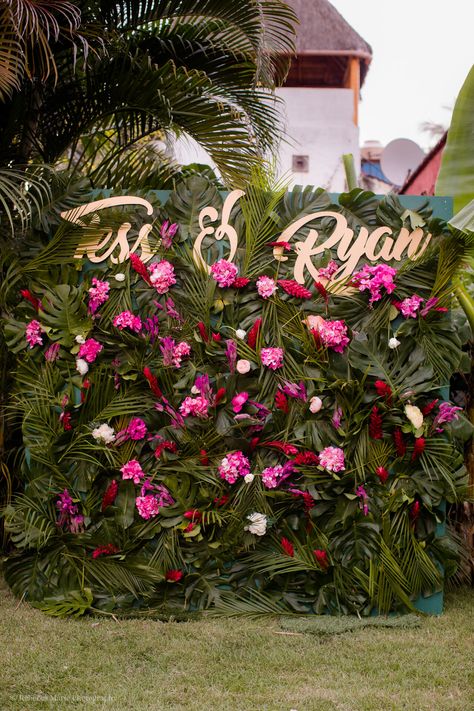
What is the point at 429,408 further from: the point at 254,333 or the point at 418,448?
the point at 254,333

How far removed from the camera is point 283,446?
184 inches

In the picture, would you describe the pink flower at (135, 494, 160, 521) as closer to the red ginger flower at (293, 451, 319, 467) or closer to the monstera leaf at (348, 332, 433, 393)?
the red ginger flower at (293, 451, 319, 467)

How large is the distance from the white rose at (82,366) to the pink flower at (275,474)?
124 cm

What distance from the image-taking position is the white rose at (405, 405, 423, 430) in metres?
4.62

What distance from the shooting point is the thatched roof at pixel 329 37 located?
53.0 ft

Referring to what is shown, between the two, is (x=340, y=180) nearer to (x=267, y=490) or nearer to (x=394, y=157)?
(x=394, y=157)

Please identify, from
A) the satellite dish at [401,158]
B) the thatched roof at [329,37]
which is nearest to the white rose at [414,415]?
the satellite dish at [401,158]

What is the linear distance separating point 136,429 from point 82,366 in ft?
1.67

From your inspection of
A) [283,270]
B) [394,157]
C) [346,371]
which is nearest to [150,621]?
[346,371]

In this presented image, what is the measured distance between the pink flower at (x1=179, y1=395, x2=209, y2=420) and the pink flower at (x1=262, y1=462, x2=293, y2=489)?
0.50m

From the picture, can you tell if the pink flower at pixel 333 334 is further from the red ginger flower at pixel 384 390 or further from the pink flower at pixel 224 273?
the pink flower at pixel 224 273

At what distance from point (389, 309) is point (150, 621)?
7.57ft

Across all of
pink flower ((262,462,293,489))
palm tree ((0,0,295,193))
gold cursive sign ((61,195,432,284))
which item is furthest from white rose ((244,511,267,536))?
palm tree ((0,0,295,193))

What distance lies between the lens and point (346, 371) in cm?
470
